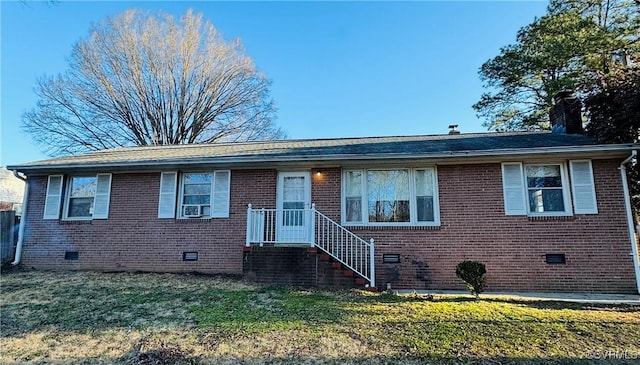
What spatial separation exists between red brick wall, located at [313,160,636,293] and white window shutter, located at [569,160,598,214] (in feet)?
0.42

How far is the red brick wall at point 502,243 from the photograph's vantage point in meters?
7.81

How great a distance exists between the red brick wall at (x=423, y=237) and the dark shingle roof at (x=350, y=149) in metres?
0.51

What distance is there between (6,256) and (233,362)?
9.72 m

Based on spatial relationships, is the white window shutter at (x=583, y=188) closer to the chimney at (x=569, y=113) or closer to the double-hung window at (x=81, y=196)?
the chimney at (x=569, y=113)

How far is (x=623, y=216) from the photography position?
25.9ft

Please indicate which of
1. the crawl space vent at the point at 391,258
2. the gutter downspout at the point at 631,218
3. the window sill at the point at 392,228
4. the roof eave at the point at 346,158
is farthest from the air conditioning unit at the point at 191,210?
the gutter downspout at the point at 631,218

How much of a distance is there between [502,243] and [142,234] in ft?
29.4

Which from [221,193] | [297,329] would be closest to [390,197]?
[221,193]

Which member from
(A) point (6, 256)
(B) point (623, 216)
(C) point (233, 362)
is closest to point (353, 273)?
(C) point (233, 362)

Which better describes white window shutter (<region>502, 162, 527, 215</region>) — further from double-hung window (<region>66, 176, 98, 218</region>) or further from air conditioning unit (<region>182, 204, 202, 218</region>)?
double-hung window (<region>66, 176, 98, 218</region>)

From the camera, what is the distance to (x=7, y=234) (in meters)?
10.4

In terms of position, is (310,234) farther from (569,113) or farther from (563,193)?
(569,113)

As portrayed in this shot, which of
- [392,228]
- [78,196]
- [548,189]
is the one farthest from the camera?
[78,196]

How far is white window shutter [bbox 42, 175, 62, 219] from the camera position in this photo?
10.0m
